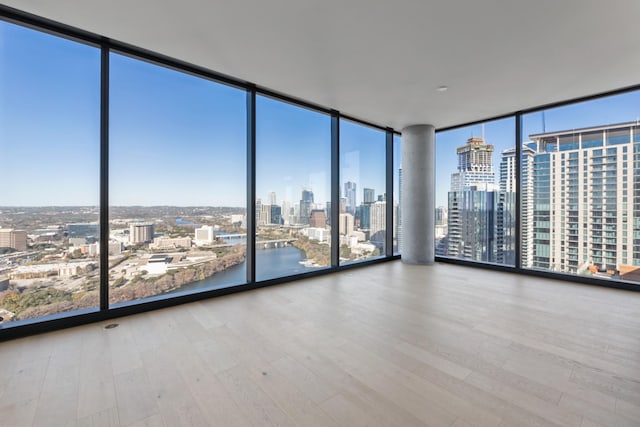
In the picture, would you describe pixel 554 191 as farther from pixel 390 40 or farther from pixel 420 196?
pixel 390 40

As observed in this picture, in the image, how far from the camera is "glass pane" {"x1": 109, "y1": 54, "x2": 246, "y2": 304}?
2.90m

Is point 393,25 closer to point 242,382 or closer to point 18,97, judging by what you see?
point 242,382

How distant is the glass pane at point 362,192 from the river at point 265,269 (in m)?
1.02

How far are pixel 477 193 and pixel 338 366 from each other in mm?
4779

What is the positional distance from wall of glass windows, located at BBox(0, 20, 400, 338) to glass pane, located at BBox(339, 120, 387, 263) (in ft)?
2.16

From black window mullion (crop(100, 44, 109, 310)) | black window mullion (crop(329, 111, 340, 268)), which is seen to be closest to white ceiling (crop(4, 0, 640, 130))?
black window mullion (crop(100, 44, 109, 310))

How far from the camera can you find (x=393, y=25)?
95.2 inches

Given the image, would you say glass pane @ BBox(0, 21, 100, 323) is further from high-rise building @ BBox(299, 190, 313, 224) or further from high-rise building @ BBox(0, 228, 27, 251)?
high-rise building @ BBox(299, 190, 313, 224)

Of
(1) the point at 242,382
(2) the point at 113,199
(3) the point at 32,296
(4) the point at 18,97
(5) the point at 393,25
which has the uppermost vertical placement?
(5) the point at 393,25

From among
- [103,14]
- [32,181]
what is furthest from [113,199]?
[103,14]

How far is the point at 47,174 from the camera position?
2.57 metres

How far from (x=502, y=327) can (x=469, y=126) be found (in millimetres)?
4165

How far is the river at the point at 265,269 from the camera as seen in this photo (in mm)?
3469

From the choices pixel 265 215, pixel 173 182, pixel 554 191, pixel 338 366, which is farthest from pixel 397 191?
pixel 338 366
